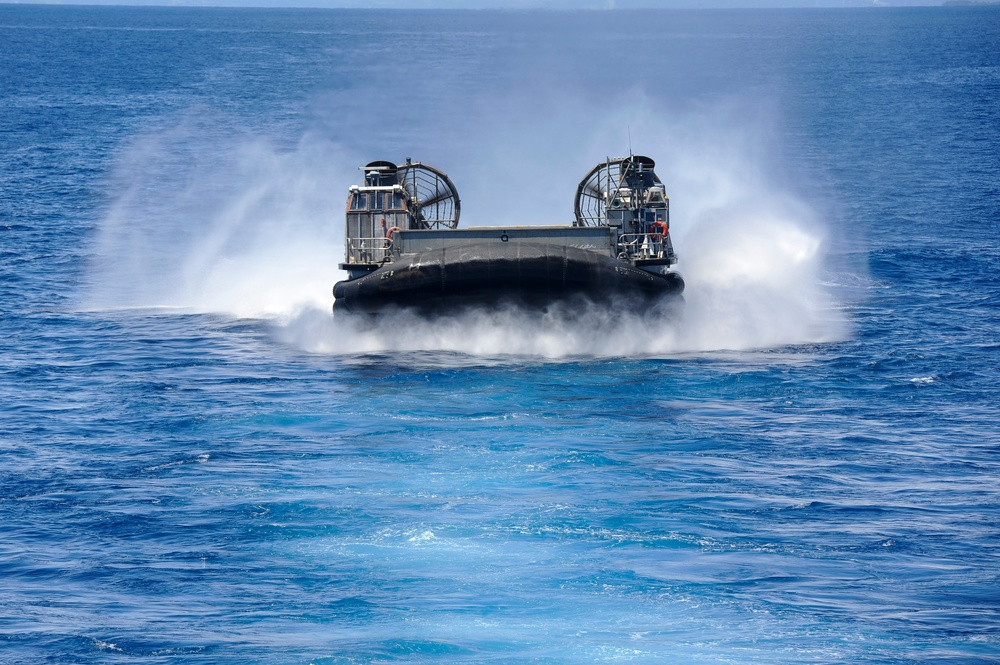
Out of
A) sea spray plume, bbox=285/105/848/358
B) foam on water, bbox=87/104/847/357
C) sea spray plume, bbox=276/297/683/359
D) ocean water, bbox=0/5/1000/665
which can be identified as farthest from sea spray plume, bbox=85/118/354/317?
sea spray plume, bbox=285/105/848/358

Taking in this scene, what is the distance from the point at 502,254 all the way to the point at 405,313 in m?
2.72

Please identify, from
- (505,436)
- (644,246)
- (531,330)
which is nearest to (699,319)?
(644,246)

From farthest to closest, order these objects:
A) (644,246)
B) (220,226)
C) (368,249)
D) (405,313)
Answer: (220,226) < (368,249) < (644,246) < (405,313)

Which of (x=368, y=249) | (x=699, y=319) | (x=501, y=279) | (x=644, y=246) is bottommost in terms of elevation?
(x=699, y=319)

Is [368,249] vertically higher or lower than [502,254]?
higher

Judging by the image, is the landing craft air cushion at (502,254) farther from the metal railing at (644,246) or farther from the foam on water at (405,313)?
the foam on water at (405,313)

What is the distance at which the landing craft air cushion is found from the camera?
31156 mm

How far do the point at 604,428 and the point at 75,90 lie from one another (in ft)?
286

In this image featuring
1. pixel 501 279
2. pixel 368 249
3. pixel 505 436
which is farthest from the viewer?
pixel 368 249

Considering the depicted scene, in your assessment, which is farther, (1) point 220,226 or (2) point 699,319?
(1) point 220,226

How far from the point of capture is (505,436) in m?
25.3

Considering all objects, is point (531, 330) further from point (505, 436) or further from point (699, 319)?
point (505, 436)

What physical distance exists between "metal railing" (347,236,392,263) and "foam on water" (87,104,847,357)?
5.94 feet

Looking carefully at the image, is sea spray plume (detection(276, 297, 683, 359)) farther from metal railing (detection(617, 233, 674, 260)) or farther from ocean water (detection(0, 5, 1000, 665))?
metal railing (detection(617, 233, 674, 260))
